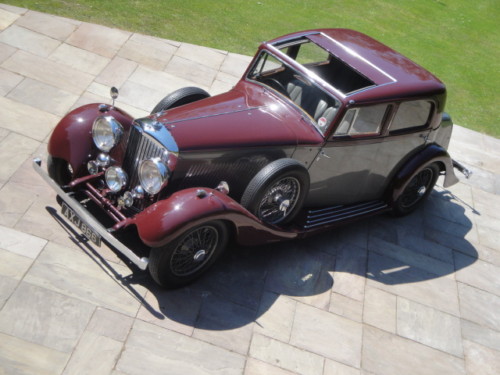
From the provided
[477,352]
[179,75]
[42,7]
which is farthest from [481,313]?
[42,7]

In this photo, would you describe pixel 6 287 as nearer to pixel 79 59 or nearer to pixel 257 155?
pixel 257 155

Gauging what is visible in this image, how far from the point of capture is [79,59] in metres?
8.97

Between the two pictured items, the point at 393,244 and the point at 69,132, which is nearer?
the point at 69,132

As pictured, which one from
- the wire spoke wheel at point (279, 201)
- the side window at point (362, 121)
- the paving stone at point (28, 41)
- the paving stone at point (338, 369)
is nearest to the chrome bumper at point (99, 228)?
the wire spoke wheel at point (279, 201)

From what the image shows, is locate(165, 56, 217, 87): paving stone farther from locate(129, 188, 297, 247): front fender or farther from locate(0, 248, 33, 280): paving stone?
locate(0, 248, 33, 280): paving stone

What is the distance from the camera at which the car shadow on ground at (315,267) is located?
5547mm

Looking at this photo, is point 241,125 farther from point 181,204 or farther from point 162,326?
point 162,326

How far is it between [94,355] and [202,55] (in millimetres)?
6636

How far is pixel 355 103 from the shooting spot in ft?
20.2

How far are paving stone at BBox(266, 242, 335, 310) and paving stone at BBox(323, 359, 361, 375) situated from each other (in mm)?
701

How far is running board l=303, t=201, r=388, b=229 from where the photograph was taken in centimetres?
659

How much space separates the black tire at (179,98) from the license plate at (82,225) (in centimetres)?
177

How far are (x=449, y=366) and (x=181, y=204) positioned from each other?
3266 millimetres

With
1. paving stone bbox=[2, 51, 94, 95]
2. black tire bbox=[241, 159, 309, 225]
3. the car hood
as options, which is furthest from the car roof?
paving stone bbox=[2, 51, 94, 95]
